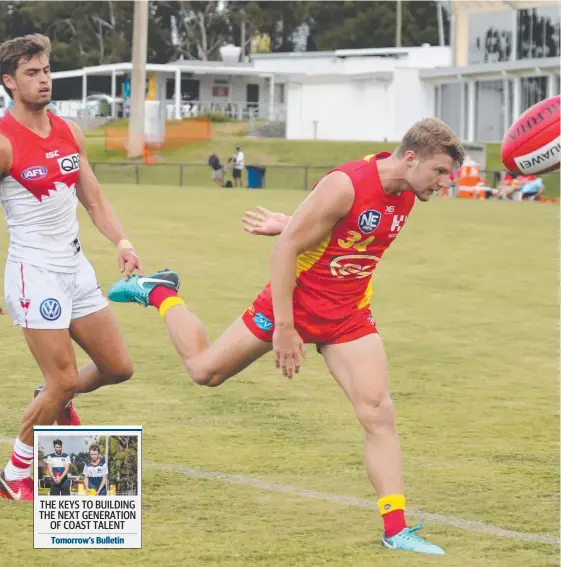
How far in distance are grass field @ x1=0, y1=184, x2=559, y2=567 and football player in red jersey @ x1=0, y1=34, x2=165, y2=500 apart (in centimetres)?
61

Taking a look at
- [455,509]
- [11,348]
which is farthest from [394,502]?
[11,348]

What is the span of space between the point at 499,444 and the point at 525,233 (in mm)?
17301

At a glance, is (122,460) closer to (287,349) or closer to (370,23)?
(287,349)

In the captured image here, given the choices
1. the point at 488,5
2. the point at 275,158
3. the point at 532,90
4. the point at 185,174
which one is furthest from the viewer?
the point at 488,5

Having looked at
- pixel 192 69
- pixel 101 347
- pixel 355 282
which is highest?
pixel 192 69

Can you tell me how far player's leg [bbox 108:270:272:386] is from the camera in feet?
22.4

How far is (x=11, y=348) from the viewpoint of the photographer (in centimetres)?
1210

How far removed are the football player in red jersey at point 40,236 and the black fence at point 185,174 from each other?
35.0 meters

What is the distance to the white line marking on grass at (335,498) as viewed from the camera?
656cm

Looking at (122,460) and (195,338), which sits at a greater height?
(195,338)

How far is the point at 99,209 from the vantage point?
7285 mm

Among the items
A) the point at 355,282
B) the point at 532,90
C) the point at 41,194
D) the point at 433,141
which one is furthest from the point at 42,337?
the point at 532,90

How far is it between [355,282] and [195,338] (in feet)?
3.54

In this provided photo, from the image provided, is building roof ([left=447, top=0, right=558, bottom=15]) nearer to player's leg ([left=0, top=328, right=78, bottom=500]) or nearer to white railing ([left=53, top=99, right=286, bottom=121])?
white railing ([left=53, top=99, right=286, bottom=121])
